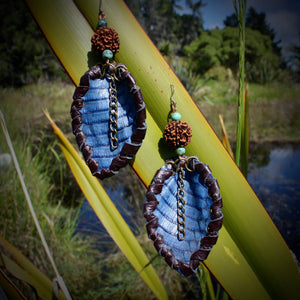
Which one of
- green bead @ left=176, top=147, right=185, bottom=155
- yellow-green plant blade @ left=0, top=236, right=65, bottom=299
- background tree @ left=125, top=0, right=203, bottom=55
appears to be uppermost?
background tree @ left=125, top=0, right=203, bottom=55

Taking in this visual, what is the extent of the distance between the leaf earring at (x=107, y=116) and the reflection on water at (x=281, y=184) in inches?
24.0

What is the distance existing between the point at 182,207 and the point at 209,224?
0.20 ft

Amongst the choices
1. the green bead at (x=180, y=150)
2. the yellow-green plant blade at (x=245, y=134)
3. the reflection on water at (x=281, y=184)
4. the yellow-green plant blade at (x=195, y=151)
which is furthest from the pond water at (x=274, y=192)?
the green bead at (x=180, y=150)

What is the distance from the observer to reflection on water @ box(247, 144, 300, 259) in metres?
0.82

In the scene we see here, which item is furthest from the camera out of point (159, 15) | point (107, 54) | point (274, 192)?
point (274, 192)

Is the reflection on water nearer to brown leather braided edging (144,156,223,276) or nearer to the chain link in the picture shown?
brown leather braided edging (144,156,223,276)

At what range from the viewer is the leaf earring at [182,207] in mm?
349

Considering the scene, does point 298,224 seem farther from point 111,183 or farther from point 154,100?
point 111,183

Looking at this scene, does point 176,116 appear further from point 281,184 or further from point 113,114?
point 281,184

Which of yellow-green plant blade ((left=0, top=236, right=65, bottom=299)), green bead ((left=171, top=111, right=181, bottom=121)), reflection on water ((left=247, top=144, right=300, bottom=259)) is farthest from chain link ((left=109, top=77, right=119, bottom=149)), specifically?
reflection on water ((left=247, top=144, right=300, bottom=259))

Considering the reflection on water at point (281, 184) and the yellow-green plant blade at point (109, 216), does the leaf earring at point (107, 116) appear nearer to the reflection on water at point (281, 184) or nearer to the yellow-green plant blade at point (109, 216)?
the yellow-green plant blade at point (109, 216)

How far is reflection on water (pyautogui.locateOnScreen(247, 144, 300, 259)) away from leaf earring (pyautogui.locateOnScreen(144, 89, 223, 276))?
1.53ft

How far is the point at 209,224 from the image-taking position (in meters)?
0.35

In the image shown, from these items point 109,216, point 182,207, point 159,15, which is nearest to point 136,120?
point 182,207
